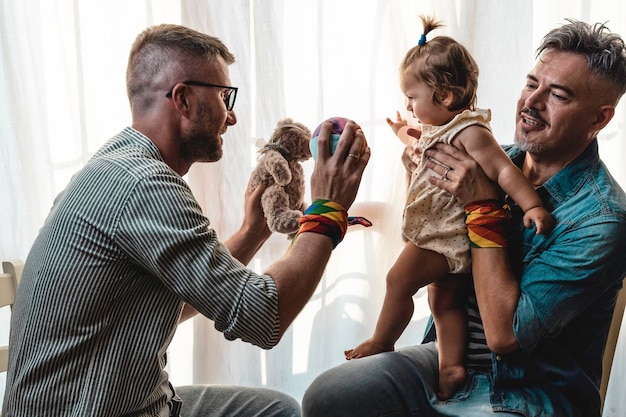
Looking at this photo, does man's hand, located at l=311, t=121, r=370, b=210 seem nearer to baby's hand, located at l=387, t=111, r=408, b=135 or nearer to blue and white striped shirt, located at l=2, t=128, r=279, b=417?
blue and white striped shirt, located at l=2, t=128, r=279, b=417

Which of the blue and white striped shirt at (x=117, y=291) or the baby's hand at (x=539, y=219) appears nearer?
the blue and white striped shirt at (x=117, y=291)

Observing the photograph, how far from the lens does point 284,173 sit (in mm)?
1528

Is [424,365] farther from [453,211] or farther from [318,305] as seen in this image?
[318,305]

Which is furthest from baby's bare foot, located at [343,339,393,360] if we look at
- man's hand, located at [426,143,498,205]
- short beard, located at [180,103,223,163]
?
short beard, located at [180,103,223,163]

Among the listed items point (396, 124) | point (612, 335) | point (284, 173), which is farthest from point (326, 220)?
point (612, 335)

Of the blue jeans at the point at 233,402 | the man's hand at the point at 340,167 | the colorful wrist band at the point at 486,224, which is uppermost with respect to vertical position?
the man's hand at the point at 340,167

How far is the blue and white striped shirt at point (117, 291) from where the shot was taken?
1.14 meters

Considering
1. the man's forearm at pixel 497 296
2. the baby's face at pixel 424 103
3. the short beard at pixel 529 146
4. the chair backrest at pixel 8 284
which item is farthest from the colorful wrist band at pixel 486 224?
the chair backrest at pixel 8 284

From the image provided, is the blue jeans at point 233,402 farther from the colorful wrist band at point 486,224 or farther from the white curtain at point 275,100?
the colorful wrist band at point 486,224

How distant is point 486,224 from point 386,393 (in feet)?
1.50

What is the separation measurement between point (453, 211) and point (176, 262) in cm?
73

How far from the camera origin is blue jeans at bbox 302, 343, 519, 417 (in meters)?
1.52

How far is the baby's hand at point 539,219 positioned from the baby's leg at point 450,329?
262 millimetres

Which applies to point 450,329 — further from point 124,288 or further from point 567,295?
point 124,288
